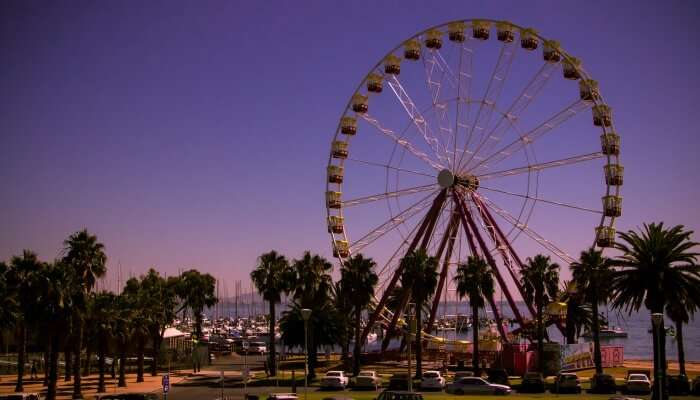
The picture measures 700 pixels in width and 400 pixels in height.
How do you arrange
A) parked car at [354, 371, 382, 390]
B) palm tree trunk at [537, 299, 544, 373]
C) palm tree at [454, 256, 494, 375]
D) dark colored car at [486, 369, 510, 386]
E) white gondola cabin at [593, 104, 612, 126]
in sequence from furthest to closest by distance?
1. white gondola cabin at [593, 104, 612, 126]
2. palm tree at [454, 256, 494, 375]
3. palm tree trunk at [537, 299, 544, 373]
4. dark colored car at [486, 369, 510, 386]
5. parked car at [354, 371, 382, 390]

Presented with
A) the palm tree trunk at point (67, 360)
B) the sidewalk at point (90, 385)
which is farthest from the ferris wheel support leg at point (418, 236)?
the palm tree trunk at point (67, 360)

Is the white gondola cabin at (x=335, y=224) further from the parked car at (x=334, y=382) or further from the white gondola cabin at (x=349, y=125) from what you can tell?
the parked car at (x=334, y=382)

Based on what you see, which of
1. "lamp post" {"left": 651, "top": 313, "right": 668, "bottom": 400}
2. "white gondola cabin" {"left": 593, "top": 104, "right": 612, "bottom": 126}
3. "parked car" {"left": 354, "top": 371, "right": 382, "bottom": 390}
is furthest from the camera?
"white gondola cabin" {"left": 593, "top": 104, "right": 612, "bottom": 126}

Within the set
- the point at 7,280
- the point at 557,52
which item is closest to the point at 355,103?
the point at 557,52

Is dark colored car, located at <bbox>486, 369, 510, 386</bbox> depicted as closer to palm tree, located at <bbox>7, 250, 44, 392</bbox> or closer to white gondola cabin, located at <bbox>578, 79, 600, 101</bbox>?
white gondola cabin, located at <bbox>578, 79, 600, 101</bbox>

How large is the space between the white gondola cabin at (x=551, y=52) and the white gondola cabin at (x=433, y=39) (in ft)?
36.6

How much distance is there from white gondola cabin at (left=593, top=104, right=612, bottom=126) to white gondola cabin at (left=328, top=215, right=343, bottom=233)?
1127 inches

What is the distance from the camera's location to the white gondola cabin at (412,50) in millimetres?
80688

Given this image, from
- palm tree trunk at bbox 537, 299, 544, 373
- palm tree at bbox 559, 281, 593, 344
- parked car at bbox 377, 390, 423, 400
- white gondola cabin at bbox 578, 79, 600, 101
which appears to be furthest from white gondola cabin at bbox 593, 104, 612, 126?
parked car at bbox 377, 390, 423, 400

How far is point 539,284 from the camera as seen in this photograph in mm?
68438

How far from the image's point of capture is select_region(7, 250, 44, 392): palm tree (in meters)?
51.1


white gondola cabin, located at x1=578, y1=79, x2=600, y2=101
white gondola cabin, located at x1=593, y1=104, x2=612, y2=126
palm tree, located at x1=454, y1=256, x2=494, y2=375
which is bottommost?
palm tree, located at x1=454, y1=256, x2=494, y2=375

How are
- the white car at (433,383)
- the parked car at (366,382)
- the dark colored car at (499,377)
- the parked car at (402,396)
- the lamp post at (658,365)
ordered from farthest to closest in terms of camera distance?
the dark colored car at (499,377) < the parked car at (366,382) < the white car at (433,383) < the parked car at (402,396) < the lamp post at (658,365)

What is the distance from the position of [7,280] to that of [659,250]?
48.8 meters
